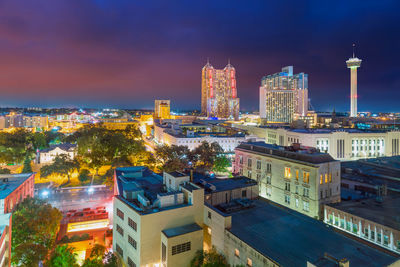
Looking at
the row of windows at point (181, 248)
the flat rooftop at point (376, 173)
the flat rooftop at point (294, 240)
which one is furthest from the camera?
the flat rooftop at point (376, 173)

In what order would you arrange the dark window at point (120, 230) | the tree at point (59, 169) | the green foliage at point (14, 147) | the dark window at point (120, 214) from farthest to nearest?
1. the green foliage at point (14, 147)
2. the tree at point (59, 169)
3. the dark window at point (120, 230)
4. the dark window at point (120, 214)

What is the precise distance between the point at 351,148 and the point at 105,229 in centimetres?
6930

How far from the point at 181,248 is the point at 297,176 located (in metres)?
19.3

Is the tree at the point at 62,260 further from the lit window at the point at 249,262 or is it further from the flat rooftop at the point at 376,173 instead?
the flat rooftop at the point at 376,173

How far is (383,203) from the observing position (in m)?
26.5

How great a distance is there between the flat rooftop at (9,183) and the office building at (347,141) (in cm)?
6199

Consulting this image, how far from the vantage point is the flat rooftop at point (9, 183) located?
28.3m

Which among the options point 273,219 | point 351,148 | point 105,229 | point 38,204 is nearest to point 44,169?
point 38,204

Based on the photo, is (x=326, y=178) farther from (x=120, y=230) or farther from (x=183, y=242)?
A: (x=120, y=230)

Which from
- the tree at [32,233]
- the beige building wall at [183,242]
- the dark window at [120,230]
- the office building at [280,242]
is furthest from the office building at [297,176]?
the tree at [32,233]

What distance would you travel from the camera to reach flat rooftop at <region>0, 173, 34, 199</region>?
28.3 meters

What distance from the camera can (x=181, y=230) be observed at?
1953 centimetres

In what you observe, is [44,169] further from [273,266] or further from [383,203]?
[383,203]

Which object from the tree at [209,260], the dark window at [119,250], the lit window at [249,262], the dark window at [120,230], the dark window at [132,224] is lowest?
the dark window at [119,250]
